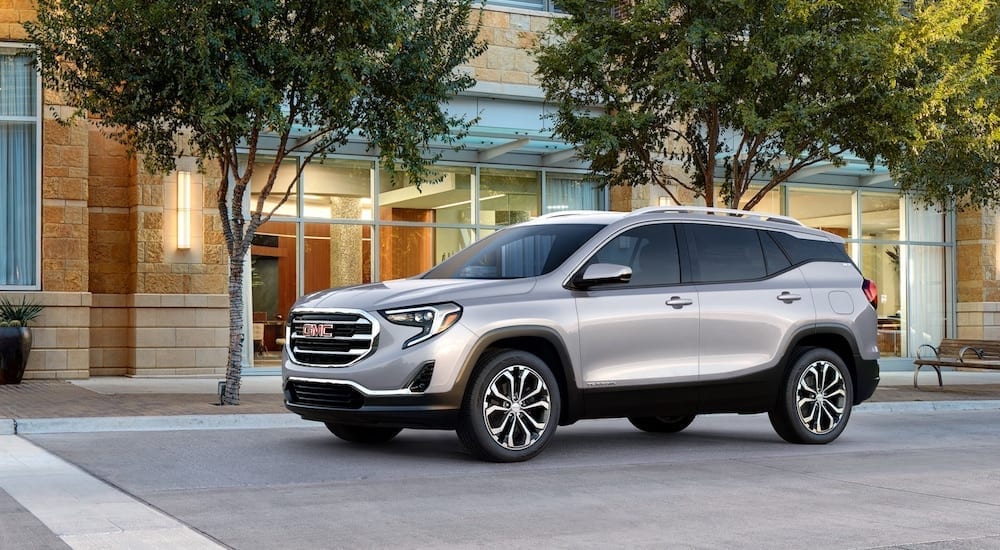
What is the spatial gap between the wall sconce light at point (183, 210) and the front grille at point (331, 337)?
10492mm

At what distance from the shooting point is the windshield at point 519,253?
9.83m

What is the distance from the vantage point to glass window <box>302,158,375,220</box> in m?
21.5

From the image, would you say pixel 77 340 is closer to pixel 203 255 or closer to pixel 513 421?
pixel 203 255

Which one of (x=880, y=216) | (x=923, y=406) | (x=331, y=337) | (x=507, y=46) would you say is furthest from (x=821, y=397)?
(x=880, y=216)

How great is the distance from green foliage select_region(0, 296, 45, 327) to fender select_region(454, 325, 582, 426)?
419 inches

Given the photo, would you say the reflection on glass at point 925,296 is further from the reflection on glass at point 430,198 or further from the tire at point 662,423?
the tire at point 662,423

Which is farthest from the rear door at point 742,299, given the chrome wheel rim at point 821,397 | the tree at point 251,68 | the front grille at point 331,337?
the tree at point 251,68

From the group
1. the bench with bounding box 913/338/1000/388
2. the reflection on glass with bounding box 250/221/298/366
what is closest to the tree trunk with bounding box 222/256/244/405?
the reflection on glass with bounding box 250/221/298/366

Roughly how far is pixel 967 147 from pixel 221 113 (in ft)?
33.5

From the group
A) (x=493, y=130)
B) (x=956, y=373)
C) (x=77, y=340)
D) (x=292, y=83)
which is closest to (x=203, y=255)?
(x=77, y=340)

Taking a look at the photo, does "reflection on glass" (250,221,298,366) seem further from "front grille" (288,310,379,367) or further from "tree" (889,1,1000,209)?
"front grille" (288,310,379,367)

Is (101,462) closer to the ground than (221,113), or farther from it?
closer to the ground

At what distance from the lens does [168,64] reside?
13.1 metres

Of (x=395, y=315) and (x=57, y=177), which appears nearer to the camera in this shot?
(x=395, y=315)
